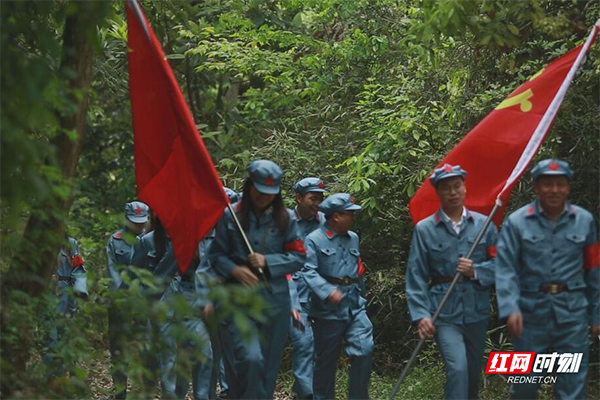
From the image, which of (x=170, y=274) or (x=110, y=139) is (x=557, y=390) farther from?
(x=110, y=139)

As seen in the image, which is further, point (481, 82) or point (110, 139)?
point (110, 139)

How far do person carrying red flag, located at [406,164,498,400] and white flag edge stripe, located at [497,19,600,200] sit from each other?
1.80 ft

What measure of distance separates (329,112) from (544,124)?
7458 millimetres

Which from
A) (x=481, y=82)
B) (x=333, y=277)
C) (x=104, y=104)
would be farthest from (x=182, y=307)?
(x=104, y=104)

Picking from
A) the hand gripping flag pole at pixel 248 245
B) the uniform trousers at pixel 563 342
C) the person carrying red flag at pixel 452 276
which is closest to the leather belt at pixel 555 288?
the uniform trousers at pixel 563 342

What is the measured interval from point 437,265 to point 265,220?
1.37m

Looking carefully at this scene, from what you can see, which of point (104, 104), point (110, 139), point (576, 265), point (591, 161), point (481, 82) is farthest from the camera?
point (110, 139)

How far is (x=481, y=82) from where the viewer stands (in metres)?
14.2

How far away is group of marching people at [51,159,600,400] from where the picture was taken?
27.0 ft

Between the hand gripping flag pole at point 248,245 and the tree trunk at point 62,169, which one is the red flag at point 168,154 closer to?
the hand gripping flag pole at point 248,245

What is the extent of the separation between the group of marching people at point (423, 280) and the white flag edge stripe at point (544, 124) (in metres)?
0.52

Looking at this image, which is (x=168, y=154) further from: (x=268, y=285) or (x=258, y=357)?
(x=258, y=357)

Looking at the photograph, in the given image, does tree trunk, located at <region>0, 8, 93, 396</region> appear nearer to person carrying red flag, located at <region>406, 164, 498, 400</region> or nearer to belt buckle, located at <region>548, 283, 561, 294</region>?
person carrying red flag, located at <region>406, 164, 498, 400</region>

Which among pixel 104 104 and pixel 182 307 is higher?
pixel 182 307
